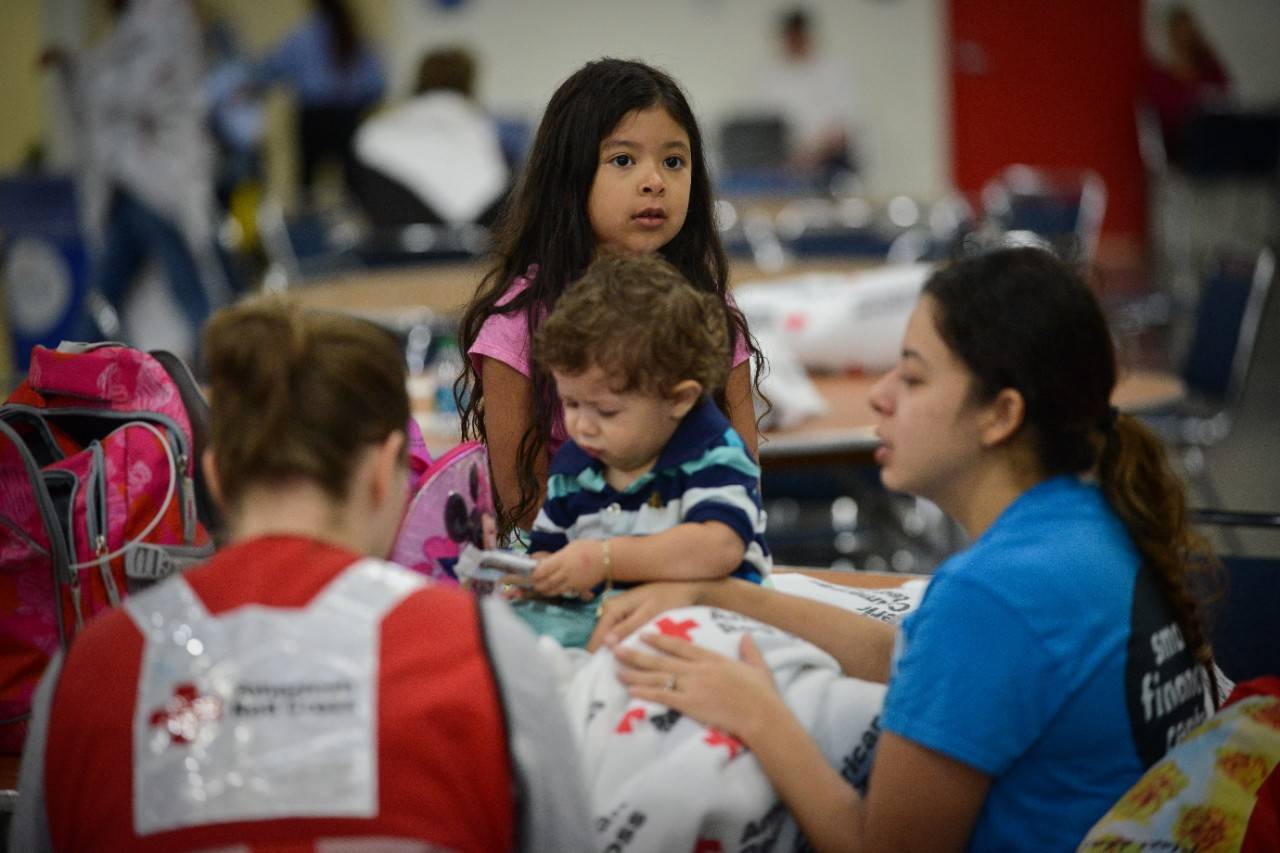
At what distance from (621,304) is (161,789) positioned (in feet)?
2.29

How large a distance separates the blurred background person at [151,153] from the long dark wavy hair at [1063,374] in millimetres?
5571

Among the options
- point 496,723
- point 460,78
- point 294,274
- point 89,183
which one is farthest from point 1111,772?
point 89,183

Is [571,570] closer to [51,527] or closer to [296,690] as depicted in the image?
[296,690]

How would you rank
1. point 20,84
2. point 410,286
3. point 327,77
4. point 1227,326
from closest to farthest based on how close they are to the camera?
1. point 1227,326
2. point 410,286
3. point 20,84
4. point 327,77

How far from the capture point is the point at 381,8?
36.8 feet

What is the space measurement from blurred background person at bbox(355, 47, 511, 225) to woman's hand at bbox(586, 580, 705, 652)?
4340 mm

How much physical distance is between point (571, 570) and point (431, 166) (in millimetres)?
4446

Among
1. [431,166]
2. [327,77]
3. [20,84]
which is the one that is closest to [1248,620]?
[431,166]

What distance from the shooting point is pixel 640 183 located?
6.40ft

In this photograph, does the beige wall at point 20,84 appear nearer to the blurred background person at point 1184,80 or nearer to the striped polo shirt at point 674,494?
the striped polo shirt at point 674,494

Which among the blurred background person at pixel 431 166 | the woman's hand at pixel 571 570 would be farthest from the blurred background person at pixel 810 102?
the woman's hand at pixel 571 570

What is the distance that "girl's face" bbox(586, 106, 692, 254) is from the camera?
1.96 metres

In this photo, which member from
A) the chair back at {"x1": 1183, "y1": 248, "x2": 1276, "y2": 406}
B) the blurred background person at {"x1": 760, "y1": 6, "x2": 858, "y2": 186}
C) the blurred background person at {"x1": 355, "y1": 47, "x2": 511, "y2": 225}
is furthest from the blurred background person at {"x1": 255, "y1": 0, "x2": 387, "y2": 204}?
the chair back at {"x1": 1183, "y1": 248, "x2": 1276, "y2": 406}

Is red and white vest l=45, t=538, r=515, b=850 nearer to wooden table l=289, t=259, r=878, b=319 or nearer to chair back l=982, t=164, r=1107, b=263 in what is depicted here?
wooden table l=289, t=259, r=878, b=319
